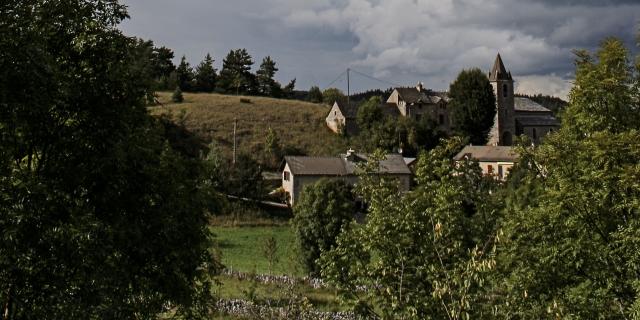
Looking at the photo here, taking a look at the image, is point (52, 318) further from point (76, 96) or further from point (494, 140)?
point (494, 140)

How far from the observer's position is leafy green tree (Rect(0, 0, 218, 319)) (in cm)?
863

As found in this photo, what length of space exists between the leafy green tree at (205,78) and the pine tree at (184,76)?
43.6 inches

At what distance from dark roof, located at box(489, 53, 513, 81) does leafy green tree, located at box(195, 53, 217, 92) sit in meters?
Answer: 46.6

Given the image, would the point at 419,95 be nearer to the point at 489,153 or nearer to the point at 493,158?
the point at 489,153

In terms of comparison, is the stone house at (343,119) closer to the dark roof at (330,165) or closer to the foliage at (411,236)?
the dark roof at (330,165)

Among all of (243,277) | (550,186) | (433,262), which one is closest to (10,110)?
(433,262)

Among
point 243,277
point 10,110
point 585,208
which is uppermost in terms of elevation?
point 10,110

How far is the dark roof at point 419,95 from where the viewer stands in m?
85.5

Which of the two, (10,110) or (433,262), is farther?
(433,262)

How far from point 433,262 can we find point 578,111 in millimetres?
7124

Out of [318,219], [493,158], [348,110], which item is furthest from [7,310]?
[348,110]

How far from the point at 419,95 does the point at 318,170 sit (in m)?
37.2

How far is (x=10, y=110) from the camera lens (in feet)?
29.1

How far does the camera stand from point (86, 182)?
404 inches
